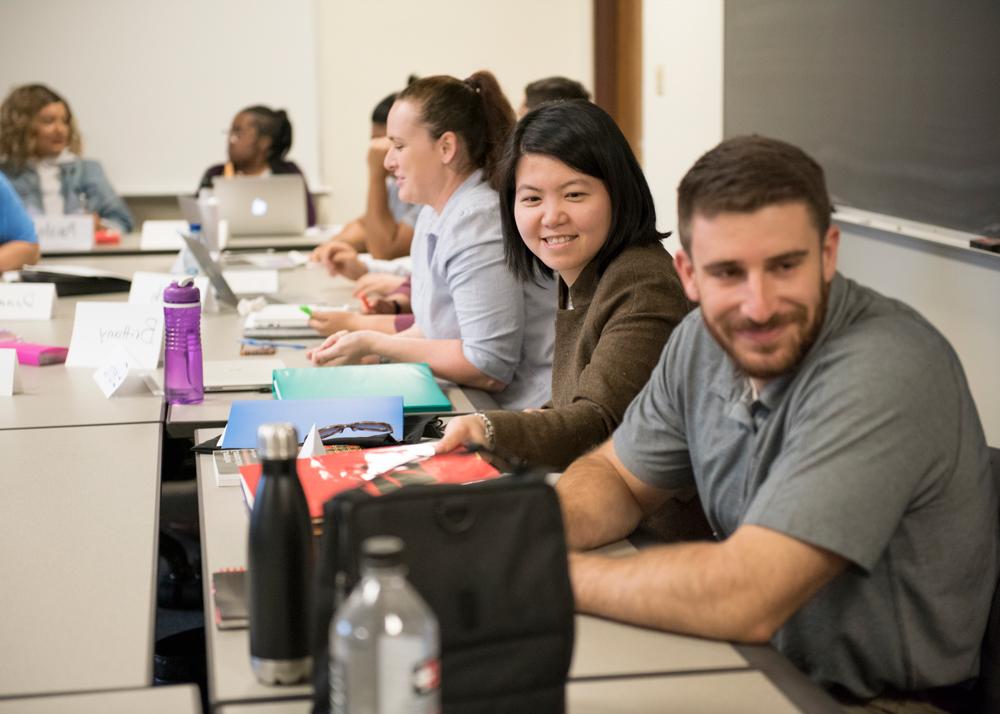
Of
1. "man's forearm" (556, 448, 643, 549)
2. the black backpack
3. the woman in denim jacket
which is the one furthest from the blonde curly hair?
the black backpack

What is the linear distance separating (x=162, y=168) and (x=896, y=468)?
5.97 metres

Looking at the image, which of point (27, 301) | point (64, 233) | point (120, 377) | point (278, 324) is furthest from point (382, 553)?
point (64, 233)

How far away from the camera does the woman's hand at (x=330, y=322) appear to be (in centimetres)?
285

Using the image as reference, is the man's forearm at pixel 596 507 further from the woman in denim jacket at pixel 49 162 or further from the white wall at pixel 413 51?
the white wall at pixel 413 51

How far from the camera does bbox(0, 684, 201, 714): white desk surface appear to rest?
107 centimetres

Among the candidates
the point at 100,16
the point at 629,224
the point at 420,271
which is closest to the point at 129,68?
the point at 100,16

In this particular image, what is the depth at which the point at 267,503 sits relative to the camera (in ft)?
3.51

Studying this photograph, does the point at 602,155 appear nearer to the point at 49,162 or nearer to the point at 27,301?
the point at 27,301

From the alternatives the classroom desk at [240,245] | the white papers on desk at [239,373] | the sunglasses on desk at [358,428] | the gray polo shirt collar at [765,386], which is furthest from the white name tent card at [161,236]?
the gray polo shirt collar at [765,386]

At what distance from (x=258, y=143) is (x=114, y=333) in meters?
3.25

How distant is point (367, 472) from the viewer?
158 cm

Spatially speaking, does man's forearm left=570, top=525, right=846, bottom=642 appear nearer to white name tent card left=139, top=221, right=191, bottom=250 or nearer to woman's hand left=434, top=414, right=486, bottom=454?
woman's hand left=434, top=414, right=486, bottom=454

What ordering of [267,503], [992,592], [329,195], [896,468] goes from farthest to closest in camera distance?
[329,195]
[992,592]
[896,468]
[267,503]

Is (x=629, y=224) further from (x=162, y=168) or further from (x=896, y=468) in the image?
(x=162, y=168)
